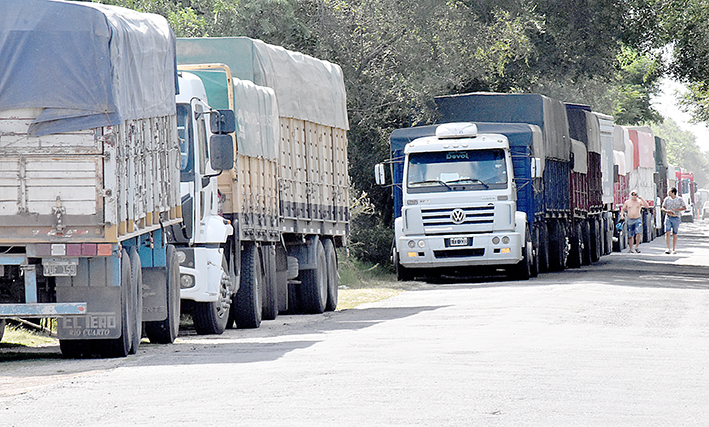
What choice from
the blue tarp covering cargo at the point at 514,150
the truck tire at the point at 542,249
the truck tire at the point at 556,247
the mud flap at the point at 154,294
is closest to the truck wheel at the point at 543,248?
the truck tire at the point at 542,249

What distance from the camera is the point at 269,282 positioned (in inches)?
757

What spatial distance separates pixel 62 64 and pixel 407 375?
14.0ft

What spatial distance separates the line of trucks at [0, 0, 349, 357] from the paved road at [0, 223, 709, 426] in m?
0.51

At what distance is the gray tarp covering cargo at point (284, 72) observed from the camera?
19.6 m

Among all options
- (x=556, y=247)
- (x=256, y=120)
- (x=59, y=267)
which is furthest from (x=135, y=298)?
(x=556, y=247)

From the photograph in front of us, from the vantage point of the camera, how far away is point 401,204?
2867 cm

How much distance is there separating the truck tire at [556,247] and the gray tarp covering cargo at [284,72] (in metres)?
10.4

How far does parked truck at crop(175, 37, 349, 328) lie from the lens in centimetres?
1755

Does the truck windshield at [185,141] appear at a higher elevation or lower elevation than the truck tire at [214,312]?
higher

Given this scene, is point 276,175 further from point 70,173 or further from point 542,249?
point 542,249

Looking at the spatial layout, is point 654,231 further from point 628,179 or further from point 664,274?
point 664,274

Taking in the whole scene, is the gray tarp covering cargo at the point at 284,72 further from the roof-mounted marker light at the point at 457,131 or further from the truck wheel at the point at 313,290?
the roof-mounted marker light at the point at 457,131

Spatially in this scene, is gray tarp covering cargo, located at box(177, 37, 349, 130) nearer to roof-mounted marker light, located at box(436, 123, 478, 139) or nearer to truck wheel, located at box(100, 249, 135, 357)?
roof-mounted marker light, located at box(436, 123, 478, 139)

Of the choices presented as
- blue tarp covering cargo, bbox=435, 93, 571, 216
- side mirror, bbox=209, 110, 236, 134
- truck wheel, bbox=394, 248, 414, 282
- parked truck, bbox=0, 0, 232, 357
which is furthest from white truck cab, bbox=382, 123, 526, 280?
parked truck, bbox=0, 0, 232, 357
